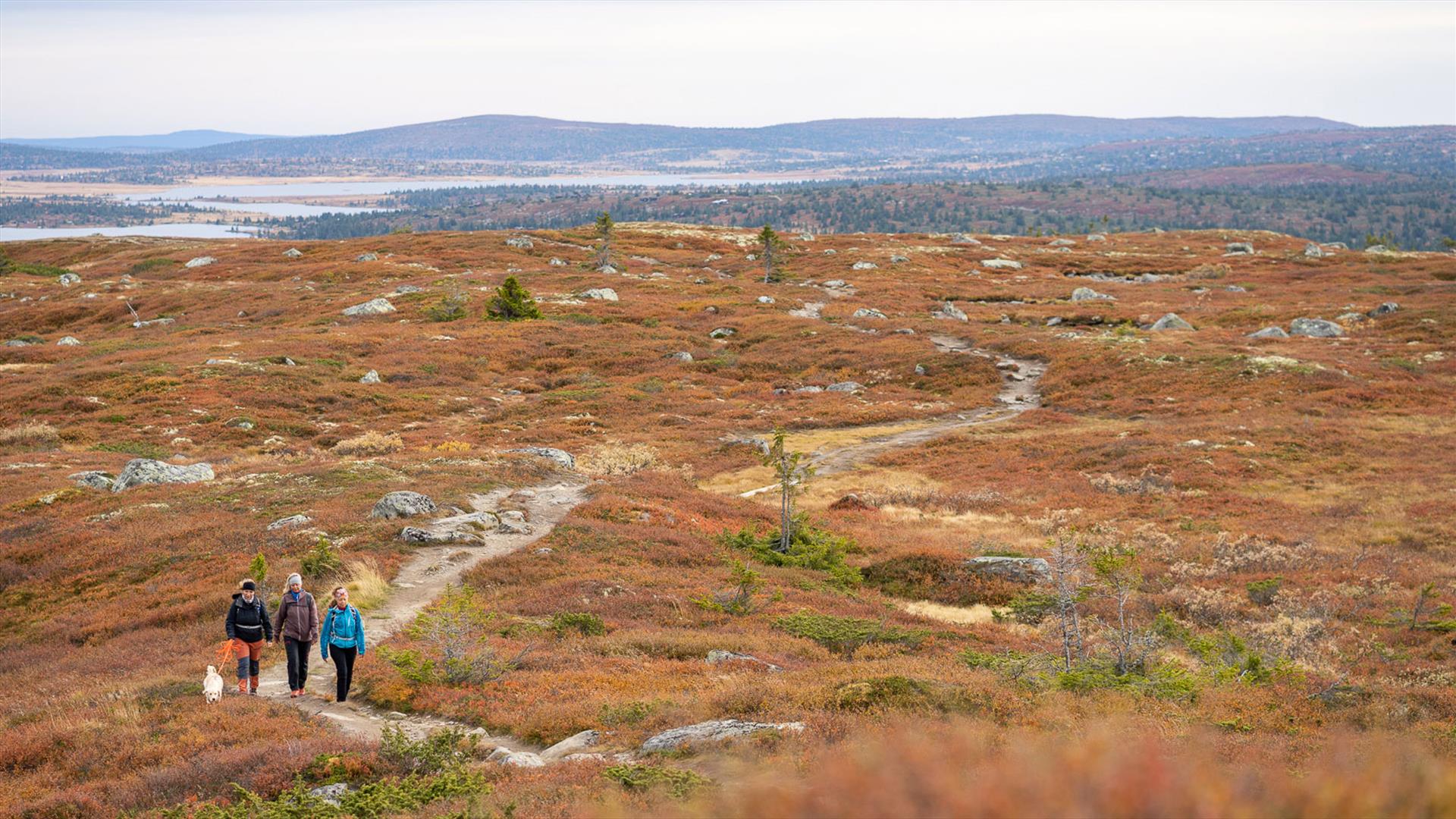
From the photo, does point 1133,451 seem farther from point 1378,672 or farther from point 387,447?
point 387,447

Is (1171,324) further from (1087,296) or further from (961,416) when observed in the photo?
(961,416)

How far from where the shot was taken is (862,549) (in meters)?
24.5

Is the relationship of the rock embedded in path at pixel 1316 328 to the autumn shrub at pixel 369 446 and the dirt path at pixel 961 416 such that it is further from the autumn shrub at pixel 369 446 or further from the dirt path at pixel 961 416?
the autumn shrub at pixel 369 446

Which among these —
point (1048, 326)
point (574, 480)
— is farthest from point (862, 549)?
point (1048, 326)

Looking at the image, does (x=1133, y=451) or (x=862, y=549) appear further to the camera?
(x=1133, y=451)

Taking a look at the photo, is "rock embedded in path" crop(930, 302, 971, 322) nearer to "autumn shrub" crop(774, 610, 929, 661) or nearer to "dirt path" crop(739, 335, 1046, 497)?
"dirt path" crop(739, 335, 1046, 497)

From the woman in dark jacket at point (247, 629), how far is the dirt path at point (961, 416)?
21076 millimetres

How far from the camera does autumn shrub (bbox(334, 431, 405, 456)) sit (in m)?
36.0

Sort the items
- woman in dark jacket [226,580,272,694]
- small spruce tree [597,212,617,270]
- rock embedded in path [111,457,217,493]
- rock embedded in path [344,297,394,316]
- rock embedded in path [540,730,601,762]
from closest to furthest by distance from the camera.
Result: rock embedded in path [540,730,601,762] < woman in dark jacket [226,580,272,694] < rock embedded in path [111,457,217,493] < rock embedded in path [344,297,394,316] < small spruce tree [597,212,617,270]

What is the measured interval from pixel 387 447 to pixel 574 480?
444 inches

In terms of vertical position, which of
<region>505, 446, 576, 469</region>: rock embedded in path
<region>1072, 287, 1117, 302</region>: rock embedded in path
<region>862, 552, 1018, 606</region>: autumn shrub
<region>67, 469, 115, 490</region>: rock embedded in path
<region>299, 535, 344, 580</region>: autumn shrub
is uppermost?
<region>1072, 287, 1117, 302</region>: rock embedded in path

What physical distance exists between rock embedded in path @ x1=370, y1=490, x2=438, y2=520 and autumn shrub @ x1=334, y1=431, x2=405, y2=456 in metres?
13.4

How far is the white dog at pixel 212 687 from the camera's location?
1173 cm

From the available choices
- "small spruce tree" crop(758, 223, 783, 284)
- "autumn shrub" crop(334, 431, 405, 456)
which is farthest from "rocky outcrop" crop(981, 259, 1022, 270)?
"autumn shrub" crop(334, 431, 405, 456)
